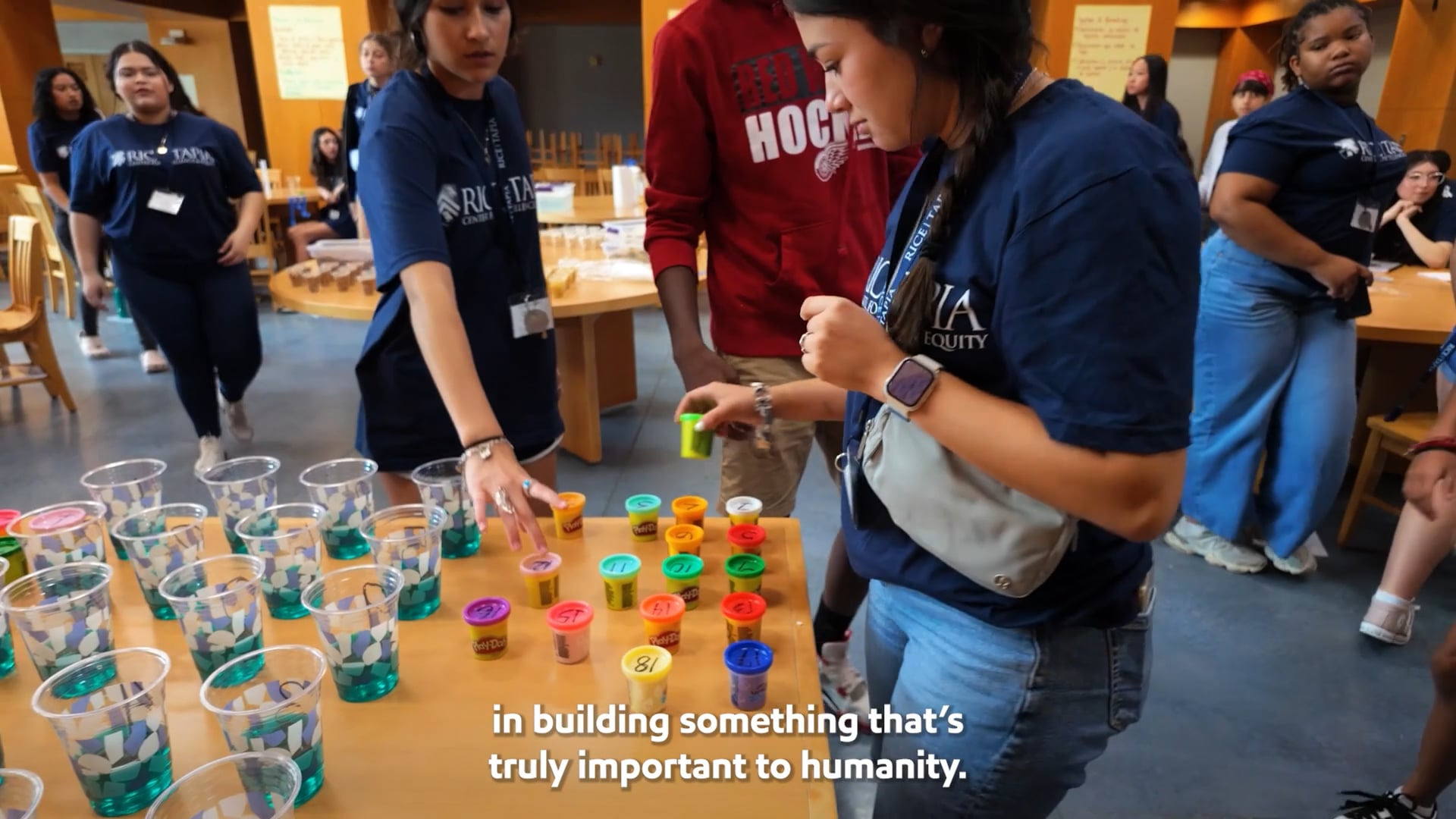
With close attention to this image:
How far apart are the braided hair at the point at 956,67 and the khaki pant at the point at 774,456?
0.91m

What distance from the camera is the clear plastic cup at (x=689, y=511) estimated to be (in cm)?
136

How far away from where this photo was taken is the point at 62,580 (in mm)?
1078

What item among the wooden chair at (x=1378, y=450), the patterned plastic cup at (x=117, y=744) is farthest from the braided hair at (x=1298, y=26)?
the patterned plastic cup at (x=117, y=744)

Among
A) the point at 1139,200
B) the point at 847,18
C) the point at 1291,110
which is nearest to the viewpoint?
the point at 1139,200

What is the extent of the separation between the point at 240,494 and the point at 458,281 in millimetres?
563

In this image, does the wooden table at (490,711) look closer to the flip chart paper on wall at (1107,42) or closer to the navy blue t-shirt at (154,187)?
the navy blue t-shirt at (154,187)

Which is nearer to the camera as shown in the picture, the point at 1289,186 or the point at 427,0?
the point at 427,0

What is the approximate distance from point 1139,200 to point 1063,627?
19.2 inches

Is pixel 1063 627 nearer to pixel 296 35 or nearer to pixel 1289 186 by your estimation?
pixel 1289 186

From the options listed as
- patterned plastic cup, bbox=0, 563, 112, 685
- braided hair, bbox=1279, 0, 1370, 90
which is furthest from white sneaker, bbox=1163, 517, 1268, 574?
patterned plastic cup, bbox=0, 563, 112, 685

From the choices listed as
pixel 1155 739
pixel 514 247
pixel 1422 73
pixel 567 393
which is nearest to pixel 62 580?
pixel 514 247

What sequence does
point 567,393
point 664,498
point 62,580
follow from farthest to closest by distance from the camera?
point 567,393 < point 664,498 < point 62,580

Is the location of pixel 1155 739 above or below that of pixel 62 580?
below

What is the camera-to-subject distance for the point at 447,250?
4.87ft
